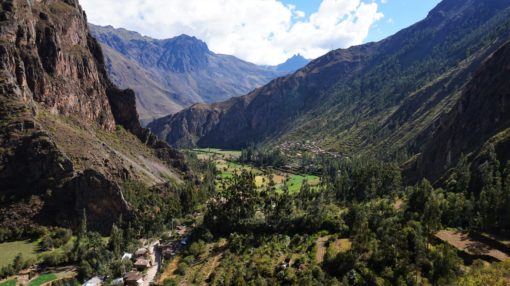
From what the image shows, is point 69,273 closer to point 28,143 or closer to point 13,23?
point 28,143

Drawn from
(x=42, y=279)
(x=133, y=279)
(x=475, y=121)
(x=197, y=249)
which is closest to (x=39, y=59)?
(x=42, y=279)

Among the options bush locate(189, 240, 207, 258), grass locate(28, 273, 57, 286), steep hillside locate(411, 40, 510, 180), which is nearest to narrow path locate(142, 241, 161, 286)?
bush locate(189, 240, 207, 258)

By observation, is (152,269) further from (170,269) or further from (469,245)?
(469,245)

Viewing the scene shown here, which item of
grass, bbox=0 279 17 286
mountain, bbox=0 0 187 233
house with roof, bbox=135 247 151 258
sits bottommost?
grass, bbox=0 279 17 286

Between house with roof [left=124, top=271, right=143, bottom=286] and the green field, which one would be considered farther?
the green field

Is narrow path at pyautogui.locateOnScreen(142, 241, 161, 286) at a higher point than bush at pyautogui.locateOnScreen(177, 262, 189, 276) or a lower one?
lower

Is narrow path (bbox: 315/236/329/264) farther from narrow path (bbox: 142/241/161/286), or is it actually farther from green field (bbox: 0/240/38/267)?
green field (bbox: 0/240/38/267)
